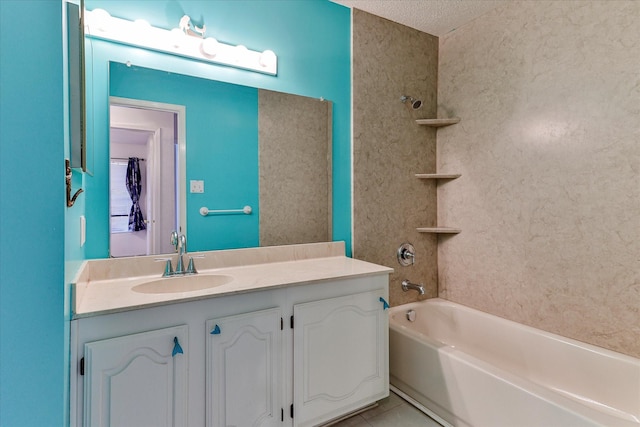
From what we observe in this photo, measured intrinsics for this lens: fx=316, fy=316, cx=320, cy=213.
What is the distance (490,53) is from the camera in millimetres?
2215

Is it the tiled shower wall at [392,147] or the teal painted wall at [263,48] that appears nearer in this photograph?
the teal painted wall at [263,48]

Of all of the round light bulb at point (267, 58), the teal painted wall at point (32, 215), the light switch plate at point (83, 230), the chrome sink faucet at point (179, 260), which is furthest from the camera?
the round light bulb at point (267, 58)

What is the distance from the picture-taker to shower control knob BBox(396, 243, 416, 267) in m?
2.39

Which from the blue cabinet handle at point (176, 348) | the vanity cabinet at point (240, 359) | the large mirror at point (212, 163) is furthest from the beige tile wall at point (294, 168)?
the blue cabinet handle at point (176, 348)

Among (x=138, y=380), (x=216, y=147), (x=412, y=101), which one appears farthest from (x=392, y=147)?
(x=138, y=380)

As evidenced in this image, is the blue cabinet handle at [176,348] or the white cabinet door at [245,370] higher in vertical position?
the blue cabinet handle at [176,348]

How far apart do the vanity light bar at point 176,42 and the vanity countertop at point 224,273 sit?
1044 millimetres

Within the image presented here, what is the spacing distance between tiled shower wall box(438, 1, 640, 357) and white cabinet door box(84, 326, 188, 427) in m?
2.04

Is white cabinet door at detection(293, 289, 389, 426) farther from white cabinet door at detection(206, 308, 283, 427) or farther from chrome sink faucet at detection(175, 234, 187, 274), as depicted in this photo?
chrome sink faucet at detection(175, 234, 187, 274)

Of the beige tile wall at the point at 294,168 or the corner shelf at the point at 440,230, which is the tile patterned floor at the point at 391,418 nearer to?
the beige tile wall at the point at 294,168

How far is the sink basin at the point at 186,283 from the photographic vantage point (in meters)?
1.48

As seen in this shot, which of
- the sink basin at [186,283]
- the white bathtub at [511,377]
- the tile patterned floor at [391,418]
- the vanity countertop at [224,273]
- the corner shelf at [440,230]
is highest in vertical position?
the corner shelf at [440,230]

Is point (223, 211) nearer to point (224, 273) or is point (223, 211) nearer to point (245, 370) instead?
point (224, 273)

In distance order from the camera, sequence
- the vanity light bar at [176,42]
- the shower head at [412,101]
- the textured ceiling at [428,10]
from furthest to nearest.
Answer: the shower head at [412,101] → the textured ceiling at [428,10] → the vanity light bar at [176,42]
